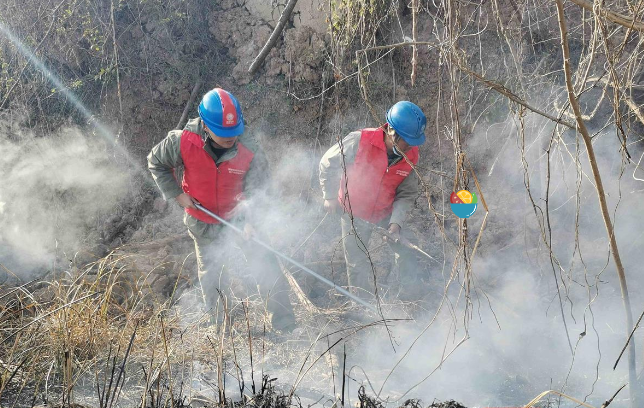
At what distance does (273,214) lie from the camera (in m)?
6.28

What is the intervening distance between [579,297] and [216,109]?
4.21 meters

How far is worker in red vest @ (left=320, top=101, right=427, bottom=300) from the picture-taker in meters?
4.91

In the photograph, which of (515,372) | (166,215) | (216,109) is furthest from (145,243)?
(515,372)

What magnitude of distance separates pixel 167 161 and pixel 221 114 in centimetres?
70

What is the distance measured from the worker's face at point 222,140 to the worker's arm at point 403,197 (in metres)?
1.78

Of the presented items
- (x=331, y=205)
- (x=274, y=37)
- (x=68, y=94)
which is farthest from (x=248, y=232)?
(x=68, y=94)

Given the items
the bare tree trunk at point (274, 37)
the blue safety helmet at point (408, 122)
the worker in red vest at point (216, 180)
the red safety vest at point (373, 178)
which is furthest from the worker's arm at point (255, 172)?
the bare tree trunk at point (274, 37)

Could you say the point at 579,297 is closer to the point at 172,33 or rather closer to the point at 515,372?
the point at 515,372

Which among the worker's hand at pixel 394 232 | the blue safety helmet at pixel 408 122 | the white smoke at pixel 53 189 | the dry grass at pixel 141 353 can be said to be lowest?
the dry grass at pixel 141 353

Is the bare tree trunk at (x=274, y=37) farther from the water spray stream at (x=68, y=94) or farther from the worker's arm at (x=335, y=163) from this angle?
the worker's arm at (x=335, y=163)

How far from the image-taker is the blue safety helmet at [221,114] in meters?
4.68

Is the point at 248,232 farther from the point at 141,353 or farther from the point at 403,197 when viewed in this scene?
the point at 403,197

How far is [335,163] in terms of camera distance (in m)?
5.09

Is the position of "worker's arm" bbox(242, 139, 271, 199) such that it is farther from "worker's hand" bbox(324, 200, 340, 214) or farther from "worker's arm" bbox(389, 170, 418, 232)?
"worker's arm" bbox(389, 170, 418, 232)
